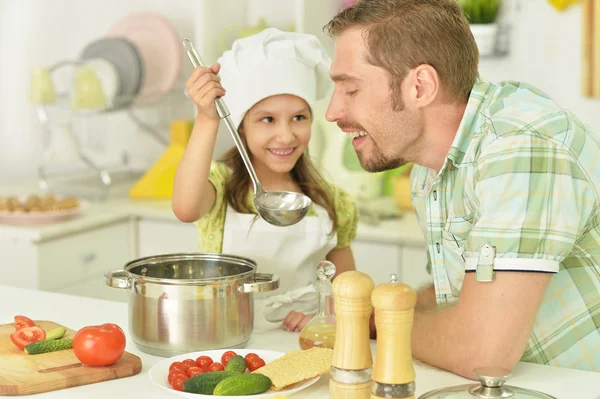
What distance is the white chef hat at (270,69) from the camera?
1.83 m

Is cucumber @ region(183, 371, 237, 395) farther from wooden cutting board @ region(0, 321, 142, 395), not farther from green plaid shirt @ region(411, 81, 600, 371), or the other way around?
green plaid shirt @ region(411, 81, 600, 371)

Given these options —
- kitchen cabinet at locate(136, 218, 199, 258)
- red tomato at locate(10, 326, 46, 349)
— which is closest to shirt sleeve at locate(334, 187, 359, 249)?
red tomato at locate(10, 326, 46, 349)

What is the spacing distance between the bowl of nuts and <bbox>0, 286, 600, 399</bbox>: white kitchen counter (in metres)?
1.12

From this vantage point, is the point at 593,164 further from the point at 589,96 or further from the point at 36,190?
the point at 36,190

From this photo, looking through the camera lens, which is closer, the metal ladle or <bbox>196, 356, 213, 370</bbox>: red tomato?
<bbox>196, 356, 213, 370</bbox>: red tomato

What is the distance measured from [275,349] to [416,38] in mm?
566

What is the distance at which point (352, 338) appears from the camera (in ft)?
3.73

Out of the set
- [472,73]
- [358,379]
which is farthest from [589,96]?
[358,379]

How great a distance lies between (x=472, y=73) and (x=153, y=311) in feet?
2.22

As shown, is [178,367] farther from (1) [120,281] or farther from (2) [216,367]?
(1) [120,281]

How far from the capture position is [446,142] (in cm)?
157

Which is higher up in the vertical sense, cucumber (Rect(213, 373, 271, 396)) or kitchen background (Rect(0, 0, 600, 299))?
kitchen background (Rect(0, 0, 600, 299))

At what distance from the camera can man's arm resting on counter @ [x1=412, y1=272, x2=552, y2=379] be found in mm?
1303

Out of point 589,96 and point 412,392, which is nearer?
point 412,392
